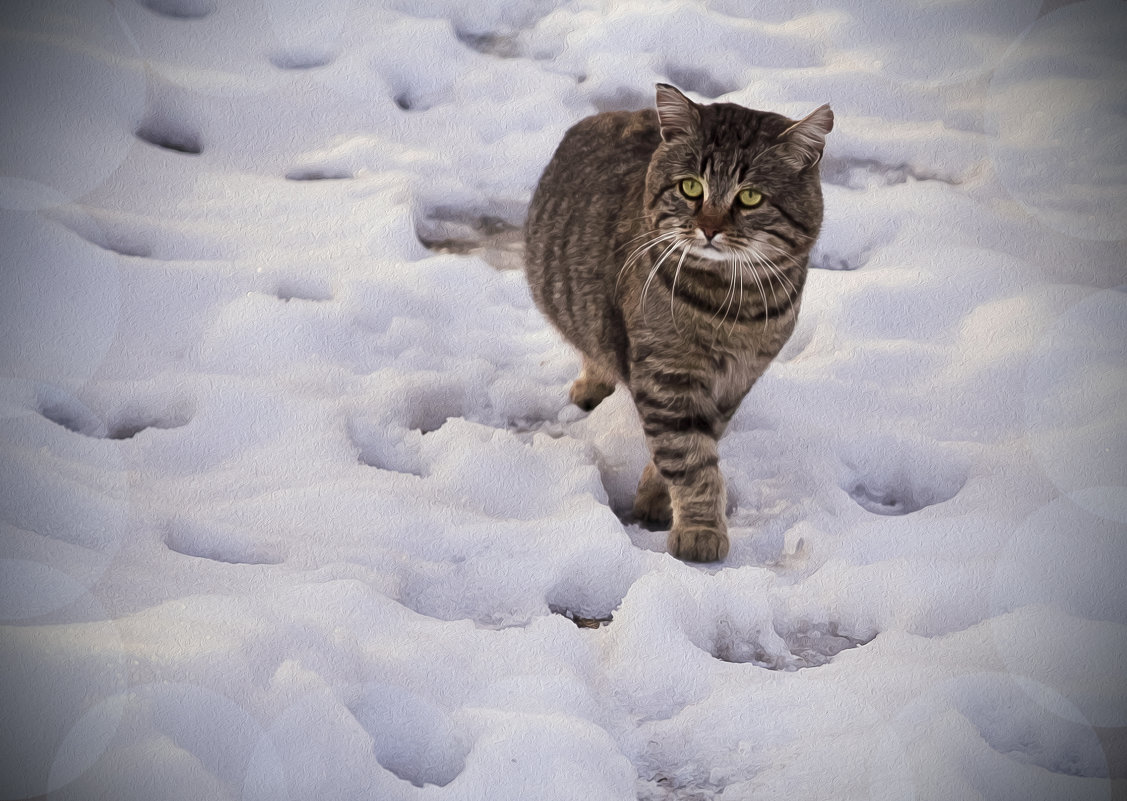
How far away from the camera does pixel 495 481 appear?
78.5 inches

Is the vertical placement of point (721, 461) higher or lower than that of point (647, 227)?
lower

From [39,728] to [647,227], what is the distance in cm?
152

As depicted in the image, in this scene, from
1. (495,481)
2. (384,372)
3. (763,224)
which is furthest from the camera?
(384,372)

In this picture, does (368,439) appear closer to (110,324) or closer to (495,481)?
(495,481)

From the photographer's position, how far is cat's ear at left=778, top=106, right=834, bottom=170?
1.82 metres

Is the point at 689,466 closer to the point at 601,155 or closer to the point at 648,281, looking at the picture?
the point at 648,281

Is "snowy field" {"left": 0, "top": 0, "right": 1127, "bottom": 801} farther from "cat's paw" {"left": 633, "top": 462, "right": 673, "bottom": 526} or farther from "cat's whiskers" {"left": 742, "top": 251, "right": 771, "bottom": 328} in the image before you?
"cat's whiskers" {"left": 742, "top": 251, "right": 771, "bottom": 328}

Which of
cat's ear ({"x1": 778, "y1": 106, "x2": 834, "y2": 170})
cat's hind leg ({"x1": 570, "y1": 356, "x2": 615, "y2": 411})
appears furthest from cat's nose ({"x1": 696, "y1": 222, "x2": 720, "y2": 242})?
cat's hind leg ({"x1": 570, "y1": 356, "x2": 615, "y2": 411})

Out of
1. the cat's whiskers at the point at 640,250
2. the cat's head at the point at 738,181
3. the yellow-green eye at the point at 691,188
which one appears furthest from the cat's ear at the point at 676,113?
the cat's whiskers at the point at 640,250

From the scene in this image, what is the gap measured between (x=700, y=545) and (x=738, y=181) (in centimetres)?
81

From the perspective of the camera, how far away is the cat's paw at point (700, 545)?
186 cm

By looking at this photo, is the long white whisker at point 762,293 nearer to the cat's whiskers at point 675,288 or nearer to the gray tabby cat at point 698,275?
the gray tabby cat at point 698,275

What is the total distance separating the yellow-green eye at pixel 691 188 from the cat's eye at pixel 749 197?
0.28 feet

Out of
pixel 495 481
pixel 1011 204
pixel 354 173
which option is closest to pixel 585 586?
pixel 495 481
